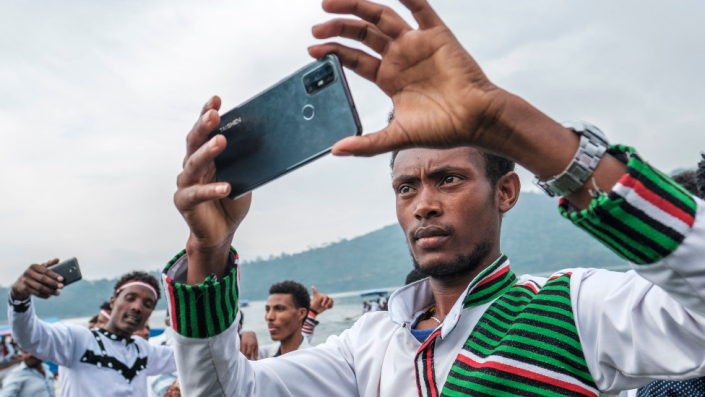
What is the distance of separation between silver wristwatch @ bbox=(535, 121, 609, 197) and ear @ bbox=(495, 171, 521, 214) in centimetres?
111

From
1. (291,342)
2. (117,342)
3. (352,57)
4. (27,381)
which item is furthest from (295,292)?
(352,57)

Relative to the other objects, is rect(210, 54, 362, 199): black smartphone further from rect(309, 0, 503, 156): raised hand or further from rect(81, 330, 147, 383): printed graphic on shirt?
rect(81, 330, 147, 383): printed graphic on shirt

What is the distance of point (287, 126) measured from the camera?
159cm

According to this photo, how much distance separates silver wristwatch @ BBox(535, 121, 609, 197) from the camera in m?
1.23

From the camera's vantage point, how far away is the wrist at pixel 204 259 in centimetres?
174

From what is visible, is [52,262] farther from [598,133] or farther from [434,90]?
[598,133]

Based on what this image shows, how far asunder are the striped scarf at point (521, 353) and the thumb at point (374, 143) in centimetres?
90

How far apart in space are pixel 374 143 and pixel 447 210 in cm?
92

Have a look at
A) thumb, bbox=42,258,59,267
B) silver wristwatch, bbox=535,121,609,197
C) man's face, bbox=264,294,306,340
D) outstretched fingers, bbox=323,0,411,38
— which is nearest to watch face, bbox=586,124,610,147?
silver wristwatch, bbox=535,121,609,197

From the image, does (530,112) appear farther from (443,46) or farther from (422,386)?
(422,386)

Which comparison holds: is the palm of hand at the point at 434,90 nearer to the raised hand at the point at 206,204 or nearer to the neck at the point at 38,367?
the raised hand at the point at 206,204

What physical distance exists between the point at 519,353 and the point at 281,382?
41.1 inches

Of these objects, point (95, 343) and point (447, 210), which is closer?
point (447, 210)

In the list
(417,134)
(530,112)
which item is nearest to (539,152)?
(530,112)
